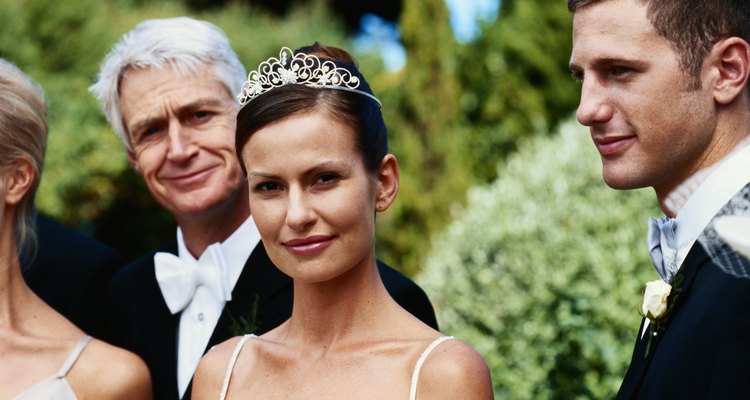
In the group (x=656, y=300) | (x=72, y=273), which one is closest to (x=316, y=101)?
(x=656, y=300)

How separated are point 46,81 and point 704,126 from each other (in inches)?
424

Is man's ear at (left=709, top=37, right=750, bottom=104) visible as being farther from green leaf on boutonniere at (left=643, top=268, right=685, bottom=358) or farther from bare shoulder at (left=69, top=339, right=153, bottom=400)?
bare shoulder at (left=69, top=339, right=153, bottom=400)

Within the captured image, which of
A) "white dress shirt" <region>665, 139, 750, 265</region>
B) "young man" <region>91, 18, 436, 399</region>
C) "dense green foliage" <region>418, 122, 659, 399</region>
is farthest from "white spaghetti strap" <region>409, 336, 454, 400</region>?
"dense green foliage" <region>418, 122, 659, 399</region>

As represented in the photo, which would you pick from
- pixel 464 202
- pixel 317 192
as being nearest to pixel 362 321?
pixel 317 192

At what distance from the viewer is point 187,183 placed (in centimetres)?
432

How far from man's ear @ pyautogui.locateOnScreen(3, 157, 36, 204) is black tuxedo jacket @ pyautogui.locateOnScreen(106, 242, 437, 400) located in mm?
804

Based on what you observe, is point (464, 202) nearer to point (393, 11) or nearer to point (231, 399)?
point (231, 399)

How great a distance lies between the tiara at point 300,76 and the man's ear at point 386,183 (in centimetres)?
23

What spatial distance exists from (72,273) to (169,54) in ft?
3.96

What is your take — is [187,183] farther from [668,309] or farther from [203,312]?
[668,309]

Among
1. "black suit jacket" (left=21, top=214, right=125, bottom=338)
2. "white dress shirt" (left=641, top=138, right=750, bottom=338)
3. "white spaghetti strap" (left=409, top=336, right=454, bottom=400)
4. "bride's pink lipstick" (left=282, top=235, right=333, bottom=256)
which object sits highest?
"white dress shirt" (left=641, top=138, right=750, bottom=338)

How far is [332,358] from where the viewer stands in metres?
3.27

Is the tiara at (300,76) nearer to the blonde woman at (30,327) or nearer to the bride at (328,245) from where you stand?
the bride at (328,245)

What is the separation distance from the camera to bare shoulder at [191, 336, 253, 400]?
3.41m
